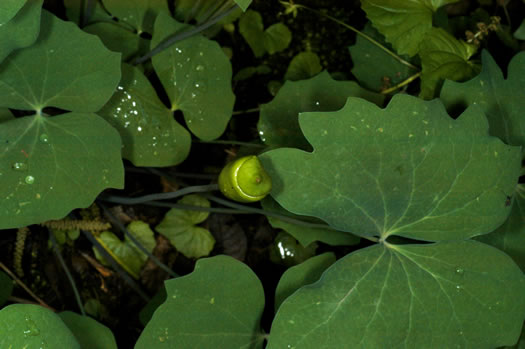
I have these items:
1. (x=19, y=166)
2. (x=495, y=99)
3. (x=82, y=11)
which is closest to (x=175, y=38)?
(x=82, y=11)

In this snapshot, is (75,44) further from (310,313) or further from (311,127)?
(310,313)

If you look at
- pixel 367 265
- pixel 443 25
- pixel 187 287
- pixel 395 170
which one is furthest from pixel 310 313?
pixel 443 25

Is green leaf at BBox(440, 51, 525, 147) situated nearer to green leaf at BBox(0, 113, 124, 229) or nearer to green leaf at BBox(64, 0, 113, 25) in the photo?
green leaf at BBox(0, 113, 124, 229)

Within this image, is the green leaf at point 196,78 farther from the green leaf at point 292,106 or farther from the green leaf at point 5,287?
the green leaf at point 5,287

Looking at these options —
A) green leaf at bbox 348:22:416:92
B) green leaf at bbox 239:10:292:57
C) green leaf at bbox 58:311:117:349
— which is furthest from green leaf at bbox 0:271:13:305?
green leaf at bbox 348:22:416:92

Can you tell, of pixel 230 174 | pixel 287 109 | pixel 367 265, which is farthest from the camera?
pixel 287 109
